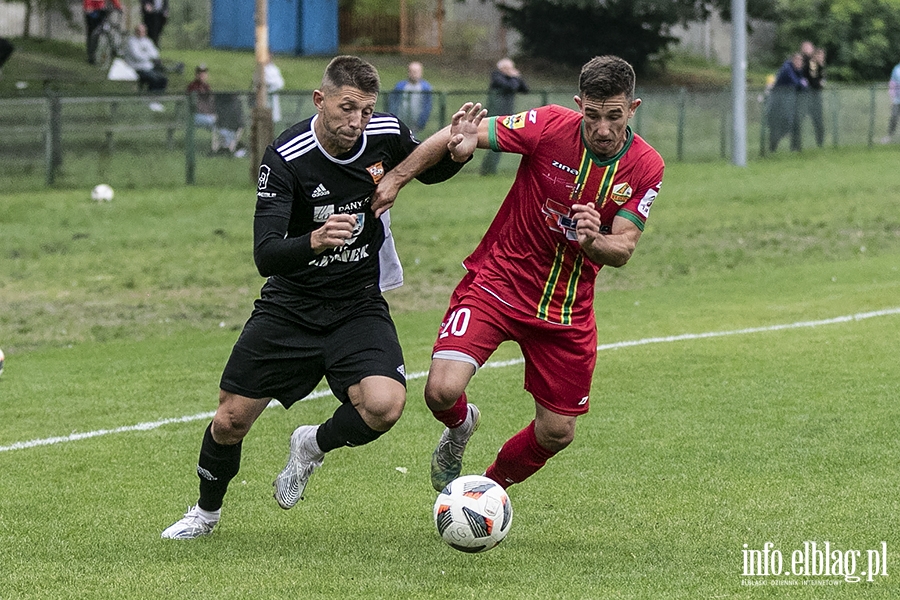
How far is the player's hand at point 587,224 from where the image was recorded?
5.54 meters

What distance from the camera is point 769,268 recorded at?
14.7 meters

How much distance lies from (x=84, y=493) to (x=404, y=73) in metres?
31.3

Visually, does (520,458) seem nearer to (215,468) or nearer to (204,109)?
(215,468)

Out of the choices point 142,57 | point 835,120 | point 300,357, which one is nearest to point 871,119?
point 835,120

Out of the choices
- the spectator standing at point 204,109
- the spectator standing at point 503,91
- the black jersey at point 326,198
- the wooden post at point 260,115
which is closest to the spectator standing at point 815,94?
the spectator standing at point 503,91

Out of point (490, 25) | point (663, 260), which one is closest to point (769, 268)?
point (663, 260)

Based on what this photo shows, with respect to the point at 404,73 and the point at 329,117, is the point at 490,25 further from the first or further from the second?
the point at 329,117

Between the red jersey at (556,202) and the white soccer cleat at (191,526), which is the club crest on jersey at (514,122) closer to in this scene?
the red jersey at (556,202)

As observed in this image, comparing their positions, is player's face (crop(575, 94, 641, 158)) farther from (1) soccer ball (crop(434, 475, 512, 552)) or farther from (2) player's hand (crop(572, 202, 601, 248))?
(1) soccer ball (crop(434, 475, 512, 552))

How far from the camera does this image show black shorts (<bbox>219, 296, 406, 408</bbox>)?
19.4ft

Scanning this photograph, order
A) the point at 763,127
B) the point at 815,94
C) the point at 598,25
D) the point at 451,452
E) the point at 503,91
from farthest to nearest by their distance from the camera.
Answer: the point at 598,25 < the point at 815,94 < the point at 763,127 < the point at 503,91 < the point at 451,452

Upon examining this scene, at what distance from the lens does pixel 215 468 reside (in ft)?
19.6

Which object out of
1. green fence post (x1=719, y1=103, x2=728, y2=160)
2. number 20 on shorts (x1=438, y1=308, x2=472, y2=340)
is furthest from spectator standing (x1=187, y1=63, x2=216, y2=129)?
number 20 on shorts (x1=438, y1=308, x2=472, y2=340)

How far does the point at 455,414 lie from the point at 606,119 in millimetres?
1625
